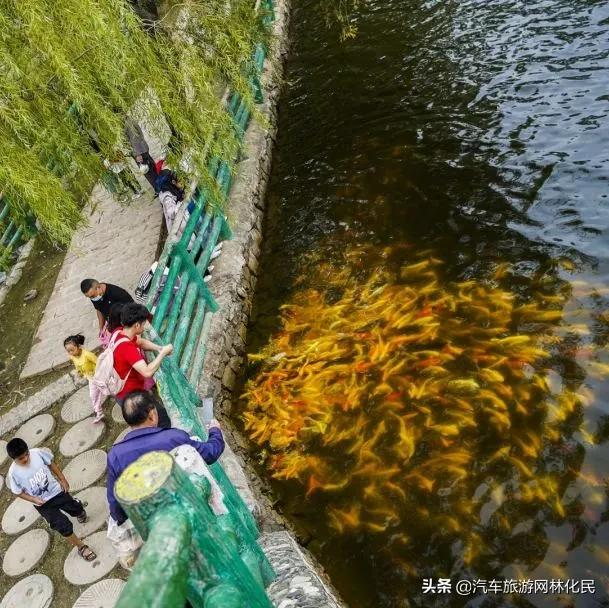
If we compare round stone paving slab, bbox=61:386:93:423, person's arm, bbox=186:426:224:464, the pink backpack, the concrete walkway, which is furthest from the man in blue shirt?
the concrete walkway

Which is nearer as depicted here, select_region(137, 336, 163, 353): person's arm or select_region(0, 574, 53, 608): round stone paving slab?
select_region(0, 574, 53, 608): round stone paving slab

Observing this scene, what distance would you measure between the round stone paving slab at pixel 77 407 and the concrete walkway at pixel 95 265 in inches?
35.7

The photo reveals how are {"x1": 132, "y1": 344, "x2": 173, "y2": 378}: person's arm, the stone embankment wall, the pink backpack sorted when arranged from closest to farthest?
the stone embankment wall < {"x1": 132, "y1": 344, "x2": 173, "y2": 378}: person's arm < the pink backpack

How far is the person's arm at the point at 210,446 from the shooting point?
4.05 m

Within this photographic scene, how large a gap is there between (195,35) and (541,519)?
28.9ft

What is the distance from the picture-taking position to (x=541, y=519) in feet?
17.7

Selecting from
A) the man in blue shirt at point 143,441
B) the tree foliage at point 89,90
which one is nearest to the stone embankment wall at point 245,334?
the man in blue shirt at point 143,441

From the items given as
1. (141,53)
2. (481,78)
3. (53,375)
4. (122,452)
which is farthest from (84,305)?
(481,78)

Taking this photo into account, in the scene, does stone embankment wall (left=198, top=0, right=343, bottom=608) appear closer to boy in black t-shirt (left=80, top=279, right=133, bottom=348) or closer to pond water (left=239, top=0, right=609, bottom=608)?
pond water (left=239, top=0, right=609, bottom=608)

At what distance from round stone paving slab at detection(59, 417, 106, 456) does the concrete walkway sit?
1.56 meters

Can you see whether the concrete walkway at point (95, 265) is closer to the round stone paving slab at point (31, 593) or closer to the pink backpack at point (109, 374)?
the pink backpack at point (109, 374)

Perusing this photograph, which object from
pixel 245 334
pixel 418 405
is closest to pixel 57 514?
pixel 245 334

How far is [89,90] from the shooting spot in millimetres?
6945

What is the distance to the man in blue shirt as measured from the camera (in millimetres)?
4023
